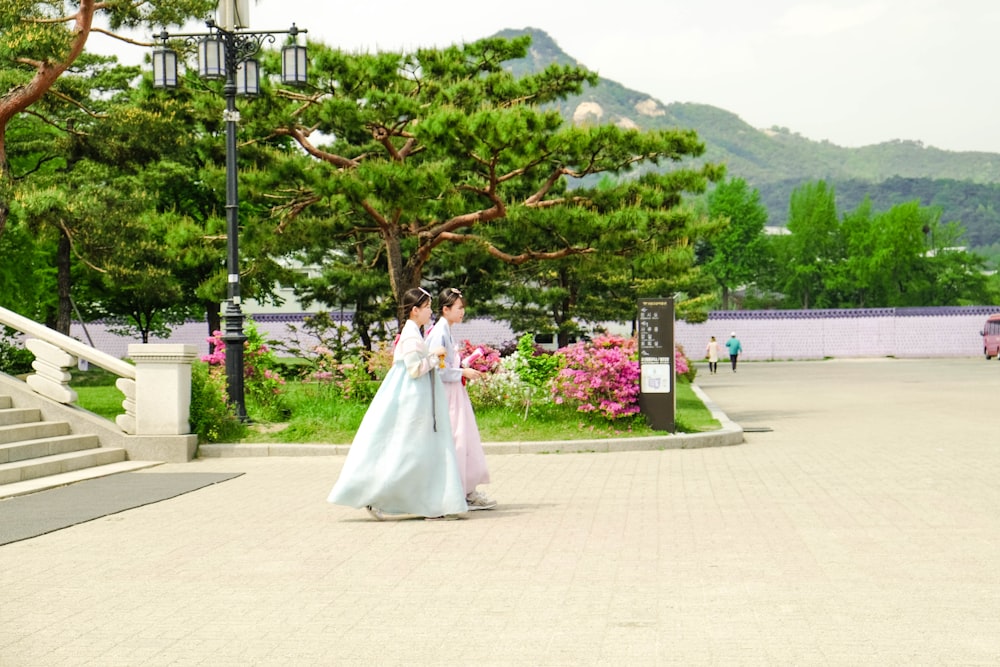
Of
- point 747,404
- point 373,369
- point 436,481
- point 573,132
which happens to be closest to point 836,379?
point 747,404

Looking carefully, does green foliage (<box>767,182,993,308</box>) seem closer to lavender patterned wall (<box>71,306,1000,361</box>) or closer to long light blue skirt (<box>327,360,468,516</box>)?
lavender patterned wall (<box>71,306,1000,361</box>)

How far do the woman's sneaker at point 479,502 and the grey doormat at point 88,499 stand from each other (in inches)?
113

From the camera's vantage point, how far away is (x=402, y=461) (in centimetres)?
936

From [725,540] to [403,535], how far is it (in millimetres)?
2271

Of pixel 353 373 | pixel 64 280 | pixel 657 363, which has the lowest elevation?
pixel 353 373

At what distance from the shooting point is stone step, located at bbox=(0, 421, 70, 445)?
43.2ft

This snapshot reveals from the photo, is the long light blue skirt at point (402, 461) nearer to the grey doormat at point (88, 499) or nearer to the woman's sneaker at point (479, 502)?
the woman's sneaker at point (479, 502)

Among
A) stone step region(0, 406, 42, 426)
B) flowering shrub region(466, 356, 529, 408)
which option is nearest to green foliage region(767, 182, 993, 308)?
flowering shrub region(466, 356, 529, 408)

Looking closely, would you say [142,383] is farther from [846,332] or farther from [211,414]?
[846,332]

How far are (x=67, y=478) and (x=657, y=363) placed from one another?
793 centimetres

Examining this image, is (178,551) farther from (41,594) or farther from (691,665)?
(691,665)

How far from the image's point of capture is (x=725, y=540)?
813cm

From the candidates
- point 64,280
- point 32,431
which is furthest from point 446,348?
point 64,280

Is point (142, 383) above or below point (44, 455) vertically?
above
